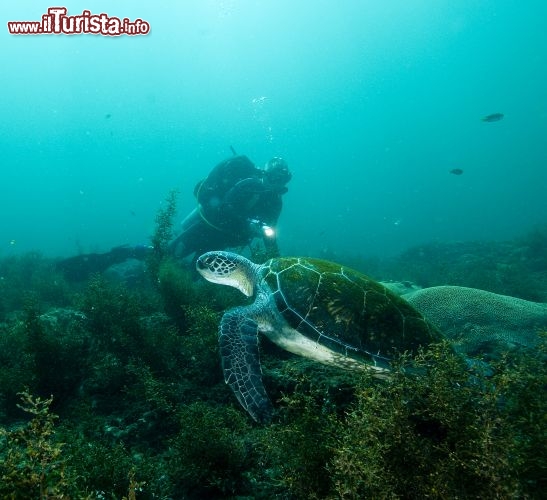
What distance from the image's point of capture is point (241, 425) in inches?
106

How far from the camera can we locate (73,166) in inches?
6437

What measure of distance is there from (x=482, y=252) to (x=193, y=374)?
60.9 ft

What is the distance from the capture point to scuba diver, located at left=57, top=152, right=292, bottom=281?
1041 cm

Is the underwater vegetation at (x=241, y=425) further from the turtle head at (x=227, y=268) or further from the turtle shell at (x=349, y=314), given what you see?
the turtle head at (x=227, y=268)

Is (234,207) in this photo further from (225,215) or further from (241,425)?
(241,425)

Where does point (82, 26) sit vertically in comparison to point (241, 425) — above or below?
above

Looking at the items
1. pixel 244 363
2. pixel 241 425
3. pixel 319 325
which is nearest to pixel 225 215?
pixel 319 325

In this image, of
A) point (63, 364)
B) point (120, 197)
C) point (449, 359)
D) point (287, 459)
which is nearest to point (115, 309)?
point (63, 364)

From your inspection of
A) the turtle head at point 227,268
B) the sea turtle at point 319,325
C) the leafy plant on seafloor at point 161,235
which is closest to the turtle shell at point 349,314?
the sea turtle at point 319,325

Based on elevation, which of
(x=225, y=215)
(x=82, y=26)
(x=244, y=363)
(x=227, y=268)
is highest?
(x=82, y=26)

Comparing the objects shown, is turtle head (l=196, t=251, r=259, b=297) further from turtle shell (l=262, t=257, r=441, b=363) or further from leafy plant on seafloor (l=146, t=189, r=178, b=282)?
leafy plant on seafloor (l=146, t=189, r=178, b=282)

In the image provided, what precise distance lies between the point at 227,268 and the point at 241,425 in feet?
7.95

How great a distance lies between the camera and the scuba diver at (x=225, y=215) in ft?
34.2

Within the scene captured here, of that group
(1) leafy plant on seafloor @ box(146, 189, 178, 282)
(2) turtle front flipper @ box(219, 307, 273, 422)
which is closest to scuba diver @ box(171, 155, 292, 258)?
(1) leafy plant on seafloor @ box(146, 189, 178, 282)
